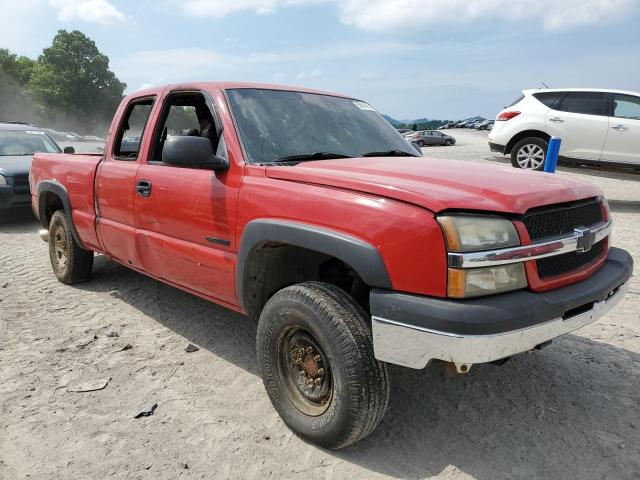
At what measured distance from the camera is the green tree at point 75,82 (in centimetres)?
6638

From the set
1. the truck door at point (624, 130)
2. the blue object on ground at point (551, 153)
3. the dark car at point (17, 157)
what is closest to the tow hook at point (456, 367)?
the blue object on ground at point (551, 153)

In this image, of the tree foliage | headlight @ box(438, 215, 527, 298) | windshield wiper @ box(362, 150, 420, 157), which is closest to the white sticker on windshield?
windshield wiper @ box(362, 150, 420, 157)

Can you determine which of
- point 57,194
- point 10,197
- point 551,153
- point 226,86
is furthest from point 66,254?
point 551,153

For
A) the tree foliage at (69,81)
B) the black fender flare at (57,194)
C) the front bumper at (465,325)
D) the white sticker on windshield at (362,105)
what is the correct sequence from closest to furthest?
the front bumper at (465,325) < the white sticker on windshield at (362,105) < the black fender flare at (57,194) < the tree foliage at (69,81)

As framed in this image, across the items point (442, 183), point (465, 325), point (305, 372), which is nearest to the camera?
point (465, 325)

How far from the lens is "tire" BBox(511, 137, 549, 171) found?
953 centimetres

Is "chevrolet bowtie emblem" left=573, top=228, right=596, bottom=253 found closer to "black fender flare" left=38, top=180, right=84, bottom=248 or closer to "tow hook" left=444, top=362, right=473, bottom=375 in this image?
"tow hook" left=444, top=362, right=473, bottom=375

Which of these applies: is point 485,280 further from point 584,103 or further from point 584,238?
point 584,103

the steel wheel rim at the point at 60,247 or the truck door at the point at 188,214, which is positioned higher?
the truck door at the point at 188,214

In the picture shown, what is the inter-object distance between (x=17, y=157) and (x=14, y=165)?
0.60 metres

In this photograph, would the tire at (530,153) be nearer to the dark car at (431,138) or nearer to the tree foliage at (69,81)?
the dark car at (431,138)

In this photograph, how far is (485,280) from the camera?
211cm

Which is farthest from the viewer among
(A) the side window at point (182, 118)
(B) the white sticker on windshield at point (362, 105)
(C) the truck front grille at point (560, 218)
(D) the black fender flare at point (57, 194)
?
(D) the black fender flare at point (57, 194)

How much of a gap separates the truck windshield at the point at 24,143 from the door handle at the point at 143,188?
658cm
